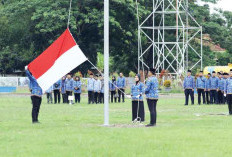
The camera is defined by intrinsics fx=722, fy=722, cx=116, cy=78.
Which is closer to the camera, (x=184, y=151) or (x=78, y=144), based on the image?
(x=184, y=151)

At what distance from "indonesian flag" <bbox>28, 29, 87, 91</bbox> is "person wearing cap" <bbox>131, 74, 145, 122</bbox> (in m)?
2.28

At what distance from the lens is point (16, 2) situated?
71.3m

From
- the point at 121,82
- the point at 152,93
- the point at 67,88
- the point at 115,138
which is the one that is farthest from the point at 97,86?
the point at 115,138

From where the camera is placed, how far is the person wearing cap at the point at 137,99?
24344 millimetres

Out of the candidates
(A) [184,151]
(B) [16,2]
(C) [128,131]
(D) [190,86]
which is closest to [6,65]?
(B) [16,2]

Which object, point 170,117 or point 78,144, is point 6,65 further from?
point 78,144

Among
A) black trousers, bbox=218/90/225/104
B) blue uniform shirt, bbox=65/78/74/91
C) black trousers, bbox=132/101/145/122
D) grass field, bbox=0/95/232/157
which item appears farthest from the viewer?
blue uniform shirt, bbox=65/78/74/91

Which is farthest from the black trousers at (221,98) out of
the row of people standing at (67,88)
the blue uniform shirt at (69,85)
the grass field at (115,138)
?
the grass field at (115,138)

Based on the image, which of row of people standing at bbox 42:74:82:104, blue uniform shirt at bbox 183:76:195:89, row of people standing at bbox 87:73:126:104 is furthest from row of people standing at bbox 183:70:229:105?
row of people standing at bbox 42:74:82:104

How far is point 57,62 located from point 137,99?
3.36 metres

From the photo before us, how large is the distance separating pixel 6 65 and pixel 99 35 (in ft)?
48.2

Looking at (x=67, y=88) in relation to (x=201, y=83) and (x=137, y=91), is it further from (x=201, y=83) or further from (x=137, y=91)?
(x=137, y=91)

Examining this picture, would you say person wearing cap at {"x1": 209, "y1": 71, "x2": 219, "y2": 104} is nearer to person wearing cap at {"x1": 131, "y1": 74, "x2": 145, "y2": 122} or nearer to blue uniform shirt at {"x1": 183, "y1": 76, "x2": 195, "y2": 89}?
blue uniform shirt at {"x1": 183, "y1": 76, "x2": 195, "y2": 89}

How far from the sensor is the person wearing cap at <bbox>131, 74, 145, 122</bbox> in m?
24.3
